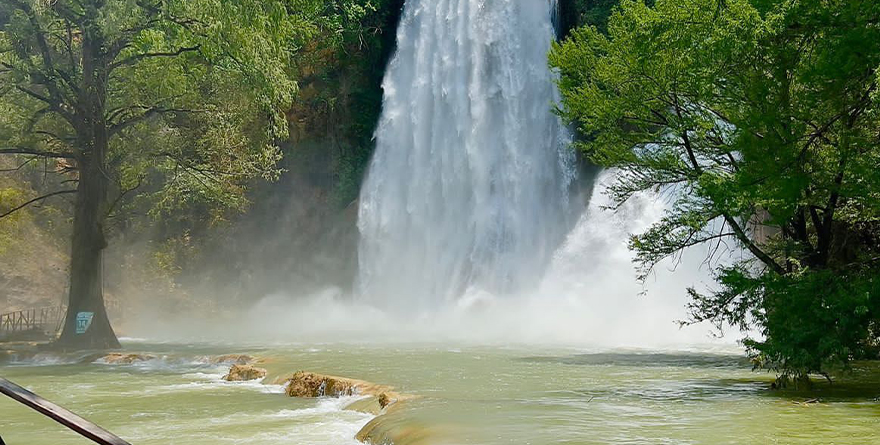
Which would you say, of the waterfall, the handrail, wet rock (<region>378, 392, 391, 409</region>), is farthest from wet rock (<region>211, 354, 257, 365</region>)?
the handrail

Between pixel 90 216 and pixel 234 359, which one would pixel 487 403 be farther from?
pixel 90 216

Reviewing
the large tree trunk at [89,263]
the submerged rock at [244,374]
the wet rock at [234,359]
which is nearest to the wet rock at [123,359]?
the wet rock at [234,359]

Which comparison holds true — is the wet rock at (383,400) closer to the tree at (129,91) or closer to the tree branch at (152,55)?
the tree at (129,91)

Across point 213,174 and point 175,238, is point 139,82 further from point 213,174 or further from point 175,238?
point 175,238

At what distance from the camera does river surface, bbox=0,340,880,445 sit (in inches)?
321

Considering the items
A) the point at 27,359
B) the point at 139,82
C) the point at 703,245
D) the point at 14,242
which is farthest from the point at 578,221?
the point at 14,242

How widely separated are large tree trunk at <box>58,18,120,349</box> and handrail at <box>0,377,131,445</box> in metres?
17.1

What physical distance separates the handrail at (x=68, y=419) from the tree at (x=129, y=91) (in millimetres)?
14070

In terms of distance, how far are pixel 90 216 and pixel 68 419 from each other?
18.6m

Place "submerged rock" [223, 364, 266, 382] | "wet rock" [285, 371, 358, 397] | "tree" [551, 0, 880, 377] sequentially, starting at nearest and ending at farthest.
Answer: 1. "tree" [551, 0, 880, 377]
2. "wet rock" [285, 371, 358, 397]
3. "submerged rock" [223, 364, 266, 382]

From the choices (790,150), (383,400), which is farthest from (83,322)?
(790,150)

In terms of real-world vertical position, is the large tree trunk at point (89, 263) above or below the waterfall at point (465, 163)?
below

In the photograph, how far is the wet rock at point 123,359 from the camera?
59.0ft

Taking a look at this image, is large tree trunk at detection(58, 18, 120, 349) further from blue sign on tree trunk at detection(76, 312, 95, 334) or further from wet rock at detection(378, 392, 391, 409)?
wet rock at detection(378, 392, 391, 409)
